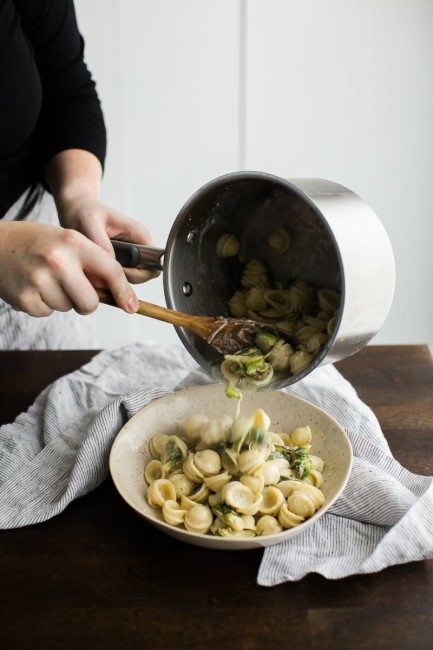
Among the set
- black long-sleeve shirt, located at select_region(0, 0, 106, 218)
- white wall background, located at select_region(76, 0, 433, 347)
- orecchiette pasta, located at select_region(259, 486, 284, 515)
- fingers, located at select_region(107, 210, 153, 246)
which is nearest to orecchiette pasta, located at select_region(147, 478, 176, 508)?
orecchiette pasta, located at select_region(259, 486, 284, 515)

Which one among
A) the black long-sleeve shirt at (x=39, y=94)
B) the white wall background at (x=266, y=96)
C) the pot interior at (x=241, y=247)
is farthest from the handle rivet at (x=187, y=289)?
the white wall background at (x=266, y=96)

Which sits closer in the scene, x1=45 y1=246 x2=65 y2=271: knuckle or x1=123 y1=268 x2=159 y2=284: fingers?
x1=45 y1=246 x2=65 y2=271: knuckle

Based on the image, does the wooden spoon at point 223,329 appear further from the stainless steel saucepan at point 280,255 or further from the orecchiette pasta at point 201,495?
the orecchiette pasta at point 201,495

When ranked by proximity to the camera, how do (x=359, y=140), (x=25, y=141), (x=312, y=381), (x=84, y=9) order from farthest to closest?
(x=359, y=140)
(x=84, y=9)
(x=25, y=141)
(x=312, y=381)

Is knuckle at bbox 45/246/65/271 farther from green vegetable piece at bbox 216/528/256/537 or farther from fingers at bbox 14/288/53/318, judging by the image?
green vegetable piece at bbox 216/528/256/537

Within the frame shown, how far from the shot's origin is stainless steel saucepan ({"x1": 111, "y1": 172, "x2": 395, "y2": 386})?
775 millimetres

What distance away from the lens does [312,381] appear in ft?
3.66

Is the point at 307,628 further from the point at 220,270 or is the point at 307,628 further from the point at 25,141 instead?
the point at 25,141

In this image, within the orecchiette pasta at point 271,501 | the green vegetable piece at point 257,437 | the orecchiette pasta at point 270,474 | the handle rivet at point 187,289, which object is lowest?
the orecchiette pasta at point 271,501

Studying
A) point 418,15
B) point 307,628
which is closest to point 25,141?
point 307,628

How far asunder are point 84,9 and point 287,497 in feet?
4.76

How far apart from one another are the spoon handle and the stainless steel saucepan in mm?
53

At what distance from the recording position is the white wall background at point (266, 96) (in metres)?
1.88

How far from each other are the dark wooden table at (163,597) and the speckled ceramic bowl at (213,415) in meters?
0.04
